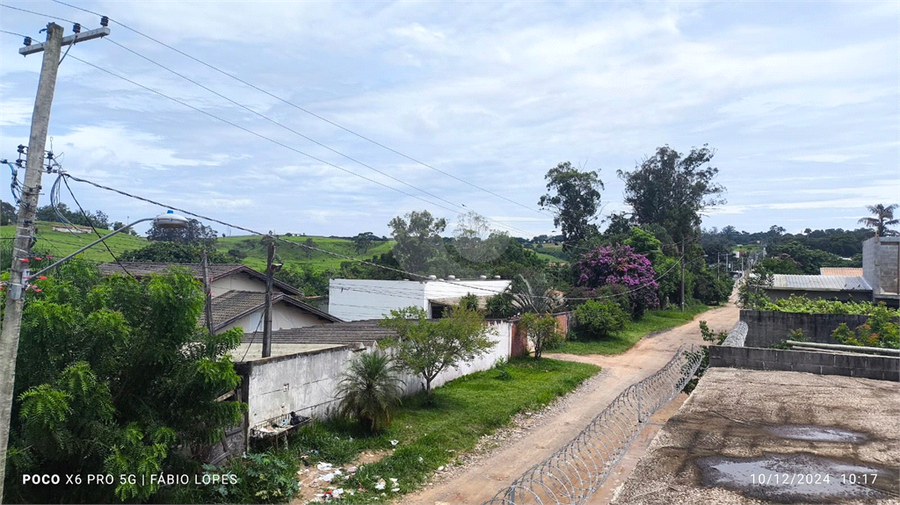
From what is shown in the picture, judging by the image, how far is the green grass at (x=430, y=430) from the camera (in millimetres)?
11078

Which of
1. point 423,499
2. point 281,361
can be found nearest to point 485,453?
point 423,499

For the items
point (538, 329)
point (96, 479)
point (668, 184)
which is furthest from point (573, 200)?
point (96, 479)

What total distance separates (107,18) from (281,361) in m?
6.64

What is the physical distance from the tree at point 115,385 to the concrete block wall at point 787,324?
16.6 meters

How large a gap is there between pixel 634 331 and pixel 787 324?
13943mm

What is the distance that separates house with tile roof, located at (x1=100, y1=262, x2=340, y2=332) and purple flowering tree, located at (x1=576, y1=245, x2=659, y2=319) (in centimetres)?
1901

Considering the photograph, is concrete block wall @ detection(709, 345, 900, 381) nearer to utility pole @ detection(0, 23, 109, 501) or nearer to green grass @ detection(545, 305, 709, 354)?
utility pole @ detection(0, 23, 109, 501)

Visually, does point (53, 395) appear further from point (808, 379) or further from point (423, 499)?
point (808, 379)

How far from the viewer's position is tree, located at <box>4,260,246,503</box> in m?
7.63

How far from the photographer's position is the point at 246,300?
2197 centimetres

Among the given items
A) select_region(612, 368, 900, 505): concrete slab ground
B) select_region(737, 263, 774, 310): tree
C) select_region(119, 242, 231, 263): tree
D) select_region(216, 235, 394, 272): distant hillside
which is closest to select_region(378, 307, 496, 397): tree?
select_region(612, 368, 900, 505): concrete slab ground

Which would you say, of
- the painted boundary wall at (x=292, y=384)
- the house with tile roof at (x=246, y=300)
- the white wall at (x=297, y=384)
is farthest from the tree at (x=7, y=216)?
the house with tile roof at (x=246, y=300)

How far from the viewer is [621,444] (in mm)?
10367

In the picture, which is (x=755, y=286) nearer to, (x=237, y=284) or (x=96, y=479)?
(x=237, y=284)
